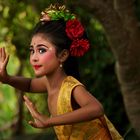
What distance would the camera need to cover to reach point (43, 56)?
357cm

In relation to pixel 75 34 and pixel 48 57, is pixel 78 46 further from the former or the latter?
pixel 48 57

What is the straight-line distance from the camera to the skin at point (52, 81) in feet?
10.8

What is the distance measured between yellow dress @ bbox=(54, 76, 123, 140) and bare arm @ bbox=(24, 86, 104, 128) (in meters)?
0.13

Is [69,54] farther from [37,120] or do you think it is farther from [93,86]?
[93,86]

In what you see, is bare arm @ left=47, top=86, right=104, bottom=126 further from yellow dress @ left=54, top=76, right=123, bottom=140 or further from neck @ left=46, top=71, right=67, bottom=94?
neck @ left=46, top=71, right=67, bottom=94

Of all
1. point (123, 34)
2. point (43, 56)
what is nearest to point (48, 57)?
point (43, 56)

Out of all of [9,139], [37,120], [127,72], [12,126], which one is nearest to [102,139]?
[37,120]

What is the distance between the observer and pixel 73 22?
367 centimetres

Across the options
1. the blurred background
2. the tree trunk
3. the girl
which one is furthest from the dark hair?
the blurred background

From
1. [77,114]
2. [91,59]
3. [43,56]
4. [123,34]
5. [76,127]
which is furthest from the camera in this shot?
[91,59]

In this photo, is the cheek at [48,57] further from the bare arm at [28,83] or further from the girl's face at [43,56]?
the bare arm at [28,83]

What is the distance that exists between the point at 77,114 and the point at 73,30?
0.57m

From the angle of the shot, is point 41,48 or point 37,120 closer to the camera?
point 37,120

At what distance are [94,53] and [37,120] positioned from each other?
3.54 metres
